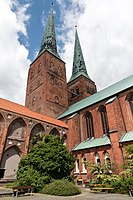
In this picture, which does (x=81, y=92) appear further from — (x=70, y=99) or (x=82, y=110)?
(x=82, y=110)

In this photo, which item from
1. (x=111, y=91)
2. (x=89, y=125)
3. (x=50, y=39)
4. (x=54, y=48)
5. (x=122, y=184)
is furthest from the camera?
(x=50, y=39)

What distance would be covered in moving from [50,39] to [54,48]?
11.2ft

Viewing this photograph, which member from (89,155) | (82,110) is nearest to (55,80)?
(82,110)

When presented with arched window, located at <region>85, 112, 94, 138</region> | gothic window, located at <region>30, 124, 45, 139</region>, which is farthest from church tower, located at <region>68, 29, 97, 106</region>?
gothic window, located at <region>30, 124, 45, 139</region>

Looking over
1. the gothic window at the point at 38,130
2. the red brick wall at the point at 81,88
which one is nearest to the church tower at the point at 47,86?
the red brick wall at the point at 81,88

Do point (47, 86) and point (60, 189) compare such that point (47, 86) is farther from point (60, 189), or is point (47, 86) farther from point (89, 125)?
point (60, 189)

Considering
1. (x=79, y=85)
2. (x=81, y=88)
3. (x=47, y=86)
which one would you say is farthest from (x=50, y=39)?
(x=47, y=86)

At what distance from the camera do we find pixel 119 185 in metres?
11.6

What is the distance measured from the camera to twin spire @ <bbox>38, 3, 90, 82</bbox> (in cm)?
4293

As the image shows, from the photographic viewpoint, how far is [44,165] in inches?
496

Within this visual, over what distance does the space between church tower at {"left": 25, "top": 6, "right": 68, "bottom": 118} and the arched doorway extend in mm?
11856

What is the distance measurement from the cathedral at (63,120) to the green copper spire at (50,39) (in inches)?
201

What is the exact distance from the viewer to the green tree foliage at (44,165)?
39.6ft

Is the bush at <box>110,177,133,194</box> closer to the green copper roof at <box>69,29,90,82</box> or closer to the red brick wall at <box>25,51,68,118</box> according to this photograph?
the red brick wall at <box>25,51,68,118</box>
